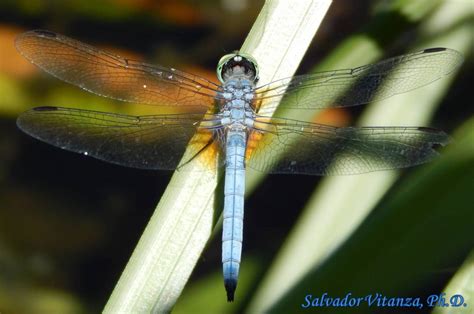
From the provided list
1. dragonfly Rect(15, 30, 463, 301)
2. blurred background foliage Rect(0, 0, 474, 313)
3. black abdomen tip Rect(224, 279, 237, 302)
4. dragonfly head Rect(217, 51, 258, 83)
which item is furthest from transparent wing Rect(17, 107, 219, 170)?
blurred background foliage Rect(0, 0, 474, 313)

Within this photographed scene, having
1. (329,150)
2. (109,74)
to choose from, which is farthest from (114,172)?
(329,150)

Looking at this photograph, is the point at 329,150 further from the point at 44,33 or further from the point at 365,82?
the point at 44,33

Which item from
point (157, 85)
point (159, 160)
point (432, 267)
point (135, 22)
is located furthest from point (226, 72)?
point (135, 22)

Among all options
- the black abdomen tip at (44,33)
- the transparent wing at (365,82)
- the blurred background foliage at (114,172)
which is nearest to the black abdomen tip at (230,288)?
the blurred background foliage at (114,172)

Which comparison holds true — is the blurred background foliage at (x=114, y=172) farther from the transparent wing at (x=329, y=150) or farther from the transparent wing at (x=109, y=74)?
the transparent wing at (x=109, y=74)

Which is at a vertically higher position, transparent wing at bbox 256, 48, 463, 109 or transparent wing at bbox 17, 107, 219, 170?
transparent wing at bbox 256, 48, 463, 109

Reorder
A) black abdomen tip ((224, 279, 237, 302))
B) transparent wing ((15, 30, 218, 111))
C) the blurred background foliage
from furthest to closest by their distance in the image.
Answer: the blurred background foliage < transparent wing ((15, 30, 218, 111)) < black abdomen tip ((224, 279, 237, 302))

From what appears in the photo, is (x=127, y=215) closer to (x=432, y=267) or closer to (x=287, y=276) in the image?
(x=287, y=276)

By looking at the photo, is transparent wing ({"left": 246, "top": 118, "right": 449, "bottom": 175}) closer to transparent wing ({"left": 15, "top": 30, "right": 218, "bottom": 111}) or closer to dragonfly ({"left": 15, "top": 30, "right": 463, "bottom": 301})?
dragonfly ({"left": 15, "top": 30, "right": 463, "bottom": 301})
